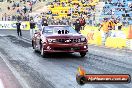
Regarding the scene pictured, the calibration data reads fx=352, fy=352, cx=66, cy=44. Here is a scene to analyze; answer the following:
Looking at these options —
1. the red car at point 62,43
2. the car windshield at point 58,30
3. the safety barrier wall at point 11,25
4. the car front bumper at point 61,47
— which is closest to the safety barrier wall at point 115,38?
the car windshield at point 58,30

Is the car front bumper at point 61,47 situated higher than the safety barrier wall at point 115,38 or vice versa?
the car front bumper at point 61,47

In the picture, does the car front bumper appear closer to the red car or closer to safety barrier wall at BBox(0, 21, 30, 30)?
the red car

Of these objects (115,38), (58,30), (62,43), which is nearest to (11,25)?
(115,38)

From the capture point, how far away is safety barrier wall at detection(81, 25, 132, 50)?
846 inches

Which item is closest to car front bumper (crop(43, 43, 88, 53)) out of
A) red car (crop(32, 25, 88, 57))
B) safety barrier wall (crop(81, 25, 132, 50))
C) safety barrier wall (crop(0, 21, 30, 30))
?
red car (crop(32, 25, 88, 57))

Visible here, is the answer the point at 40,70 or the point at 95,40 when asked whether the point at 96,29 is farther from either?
the point at 40,70

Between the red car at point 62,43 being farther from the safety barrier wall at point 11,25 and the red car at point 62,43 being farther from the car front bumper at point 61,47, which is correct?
the safety barrier wall at point 11,25

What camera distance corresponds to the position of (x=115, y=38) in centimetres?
2252

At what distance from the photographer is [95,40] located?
1022 inches

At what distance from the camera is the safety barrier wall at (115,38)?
70.5 ft

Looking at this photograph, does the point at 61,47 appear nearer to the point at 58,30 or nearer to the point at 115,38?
the point at 58,30

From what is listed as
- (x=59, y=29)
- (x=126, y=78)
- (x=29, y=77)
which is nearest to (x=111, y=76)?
(x=126, y=78)

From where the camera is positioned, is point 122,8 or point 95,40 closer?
point 95,40

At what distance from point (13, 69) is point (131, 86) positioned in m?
4.42
